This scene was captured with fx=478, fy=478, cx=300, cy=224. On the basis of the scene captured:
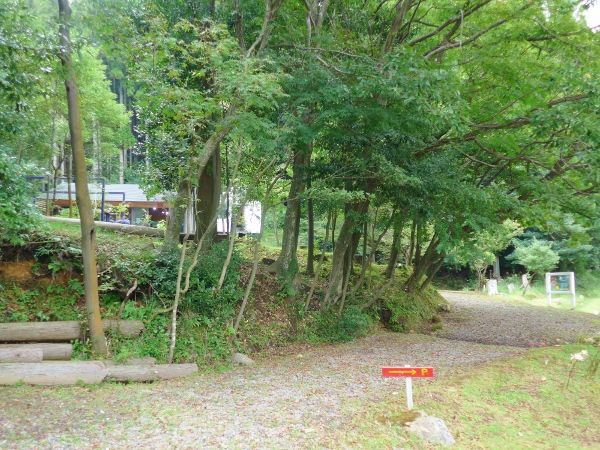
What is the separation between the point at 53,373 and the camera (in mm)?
6004

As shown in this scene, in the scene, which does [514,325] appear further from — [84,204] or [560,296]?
[84,204]

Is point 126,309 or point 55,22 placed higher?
point 55,22

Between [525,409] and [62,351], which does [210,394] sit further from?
[525,409]

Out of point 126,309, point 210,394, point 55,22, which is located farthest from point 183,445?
point 55,22

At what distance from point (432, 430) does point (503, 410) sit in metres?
1.58

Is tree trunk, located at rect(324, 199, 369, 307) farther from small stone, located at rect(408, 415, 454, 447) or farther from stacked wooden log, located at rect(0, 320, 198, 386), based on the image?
small stone, located at rect(408, 415, 454, 447)

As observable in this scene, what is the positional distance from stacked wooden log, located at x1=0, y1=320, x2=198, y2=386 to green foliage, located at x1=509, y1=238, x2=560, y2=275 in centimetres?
2109

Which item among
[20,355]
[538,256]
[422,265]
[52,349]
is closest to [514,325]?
[422,265]

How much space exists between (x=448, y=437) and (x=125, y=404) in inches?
139

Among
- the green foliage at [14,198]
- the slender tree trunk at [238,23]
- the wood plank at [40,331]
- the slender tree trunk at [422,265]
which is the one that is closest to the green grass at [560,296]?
the slender tree trunk at [422,265]


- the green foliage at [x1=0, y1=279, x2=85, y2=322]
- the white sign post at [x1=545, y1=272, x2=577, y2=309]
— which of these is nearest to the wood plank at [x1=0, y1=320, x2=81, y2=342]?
the green foliage at [x1=0, y1=279, x2=85, y2=322]

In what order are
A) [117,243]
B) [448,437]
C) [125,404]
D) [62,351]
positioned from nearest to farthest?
[448,437] → [125,404] → [62,351] → [117,243]

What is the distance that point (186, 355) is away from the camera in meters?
7.68

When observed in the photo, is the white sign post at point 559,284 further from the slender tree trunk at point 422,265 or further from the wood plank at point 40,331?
the wood plank at point 40,331
